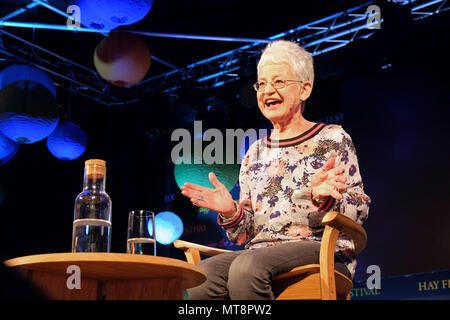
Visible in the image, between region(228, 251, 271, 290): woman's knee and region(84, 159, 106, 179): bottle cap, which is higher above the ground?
region(84, 159, 106, 179): bottle cap

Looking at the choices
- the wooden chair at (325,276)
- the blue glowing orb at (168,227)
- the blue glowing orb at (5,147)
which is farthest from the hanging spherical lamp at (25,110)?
the blue glowing orb at (168,227)

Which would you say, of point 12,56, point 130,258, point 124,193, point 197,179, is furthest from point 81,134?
point 130,258

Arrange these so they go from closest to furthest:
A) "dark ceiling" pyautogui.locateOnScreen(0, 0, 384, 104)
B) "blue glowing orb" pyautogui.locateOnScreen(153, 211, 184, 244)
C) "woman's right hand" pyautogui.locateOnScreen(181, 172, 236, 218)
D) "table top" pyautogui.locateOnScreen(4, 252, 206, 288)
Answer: "table top" pyautogui.locateOnScreen(4, 252, 206, 288)
"woman's right hand" pyautogui.locateOnScreen(181, 172, 236, 218)
"dark ceiling" pyautogui.locateOnScreen(0, 0, 384, 104)
"blue glowing orb" pyautogui.locateOnScreen(153, 211, 184, 244)

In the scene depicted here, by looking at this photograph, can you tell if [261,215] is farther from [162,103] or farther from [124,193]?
[124,193]

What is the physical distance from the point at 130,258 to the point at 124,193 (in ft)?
26.8

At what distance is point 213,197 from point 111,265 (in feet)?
2.57

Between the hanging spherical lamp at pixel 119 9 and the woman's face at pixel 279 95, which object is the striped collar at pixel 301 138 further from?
the hanging spherical lamp at pixel 119 9

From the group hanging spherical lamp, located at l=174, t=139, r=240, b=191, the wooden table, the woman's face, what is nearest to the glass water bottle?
the wooden table

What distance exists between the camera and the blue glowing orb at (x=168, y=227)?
8180 mm

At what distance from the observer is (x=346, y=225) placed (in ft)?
6.55

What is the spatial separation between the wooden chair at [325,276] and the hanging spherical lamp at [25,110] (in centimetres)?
295

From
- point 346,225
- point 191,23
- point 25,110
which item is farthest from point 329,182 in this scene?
point 191,23

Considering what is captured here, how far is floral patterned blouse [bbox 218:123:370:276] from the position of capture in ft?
7.35

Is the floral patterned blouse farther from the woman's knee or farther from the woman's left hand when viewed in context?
the woman's knee
